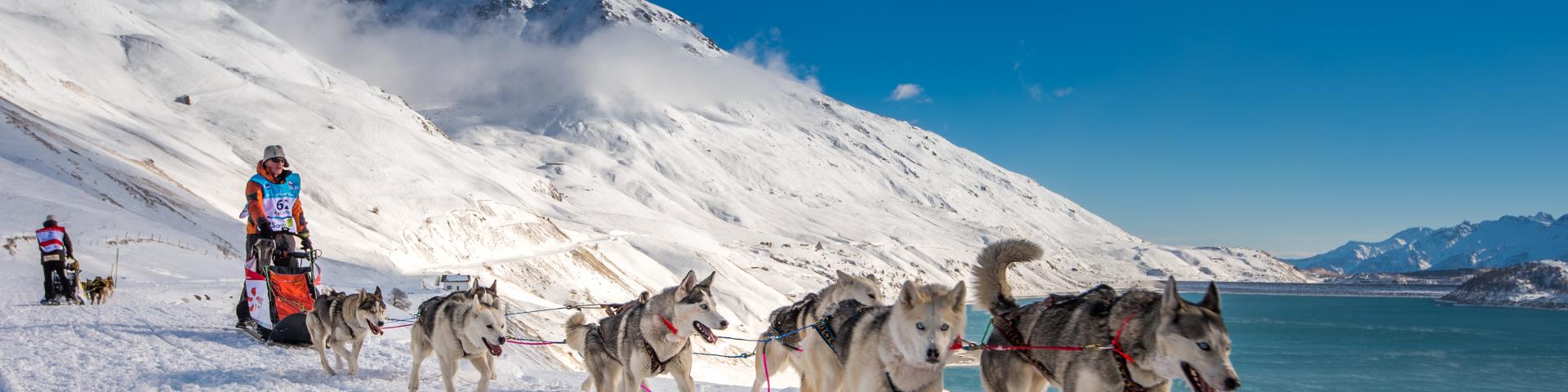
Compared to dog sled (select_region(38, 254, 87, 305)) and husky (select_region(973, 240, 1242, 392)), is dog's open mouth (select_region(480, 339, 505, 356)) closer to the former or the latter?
husky (select_region(973, 240, 1242, 392))

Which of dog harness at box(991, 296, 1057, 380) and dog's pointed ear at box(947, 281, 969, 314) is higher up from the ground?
dog's pointed ear at box(947, 281, 969, 314)

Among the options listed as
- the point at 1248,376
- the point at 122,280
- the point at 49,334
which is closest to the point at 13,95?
the point at 122,280

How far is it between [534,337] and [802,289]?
6214 centimetres

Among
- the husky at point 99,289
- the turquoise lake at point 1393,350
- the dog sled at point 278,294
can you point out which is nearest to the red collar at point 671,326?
the dog sled at point 278,294

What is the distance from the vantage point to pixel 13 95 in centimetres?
4350

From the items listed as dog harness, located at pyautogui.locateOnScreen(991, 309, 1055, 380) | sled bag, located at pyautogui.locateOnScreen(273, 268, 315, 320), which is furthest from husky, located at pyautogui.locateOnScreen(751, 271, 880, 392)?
sled bag, located at pyautogui.locateOnScreen(273, 268, 315, 320)

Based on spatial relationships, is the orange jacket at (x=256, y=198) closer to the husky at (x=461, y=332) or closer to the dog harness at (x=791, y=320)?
the husky at (x=461, y=332)

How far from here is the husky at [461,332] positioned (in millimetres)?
8273

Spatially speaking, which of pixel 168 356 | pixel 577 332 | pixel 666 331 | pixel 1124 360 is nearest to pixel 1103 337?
pixel 1124 360

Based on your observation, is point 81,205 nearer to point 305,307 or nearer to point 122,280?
point 122,280

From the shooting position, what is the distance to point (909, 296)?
227 inches

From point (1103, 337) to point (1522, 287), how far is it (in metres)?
147

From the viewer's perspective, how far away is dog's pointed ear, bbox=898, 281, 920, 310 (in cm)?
561

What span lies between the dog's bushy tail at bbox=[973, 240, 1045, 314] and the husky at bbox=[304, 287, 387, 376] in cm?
646
